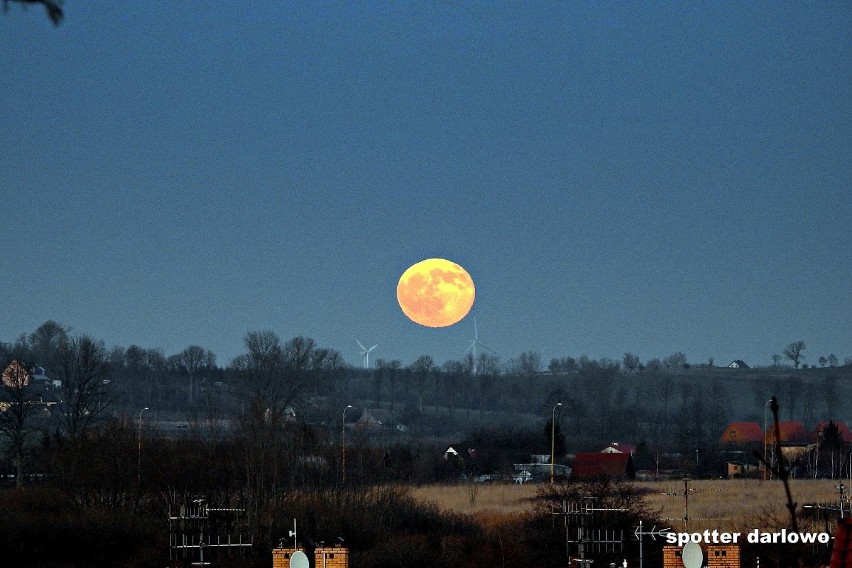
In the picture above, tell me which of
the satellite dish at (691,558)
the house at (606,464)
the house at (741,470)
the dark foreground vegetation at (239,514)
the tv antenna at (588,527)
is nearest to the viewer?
the satellite dish at (691,558)

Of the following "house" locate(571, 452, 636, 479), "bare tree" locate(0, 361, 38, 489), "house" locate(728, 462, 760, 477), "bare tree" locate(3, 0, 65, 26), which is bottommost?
"house" locate(728, 462, 760, 477)

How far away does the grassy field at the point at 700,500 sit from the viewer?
53.2 meters

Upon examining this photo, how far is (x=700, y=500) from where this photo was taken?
67.1 meters

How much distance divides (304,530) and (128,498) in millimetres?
11623

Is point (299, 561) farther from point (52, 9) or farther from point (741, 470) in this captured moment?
point (741, 470)

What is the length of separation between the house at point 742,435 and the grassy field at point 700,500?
48.9 metres

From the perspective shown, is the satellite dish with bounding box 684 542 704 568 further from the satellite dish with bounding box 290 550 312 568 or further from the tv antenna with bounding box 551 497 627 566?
the tv antenna with bounding box 551 497 627 566

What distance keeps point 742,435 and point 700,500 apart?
69.0m

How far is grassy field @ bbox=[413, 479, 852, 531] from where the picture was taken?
174 feet

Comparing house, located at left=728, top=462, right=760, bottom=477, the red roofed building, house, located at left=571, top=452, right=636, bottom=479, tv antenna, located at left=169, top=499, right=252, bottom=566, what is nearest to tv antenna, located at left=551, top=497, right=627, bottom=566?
tv antenna, located at left=169, top=499, right=252, bottom=566

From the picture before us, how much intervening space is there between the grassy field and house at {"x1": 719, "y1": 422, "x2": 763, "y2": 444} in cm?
4891

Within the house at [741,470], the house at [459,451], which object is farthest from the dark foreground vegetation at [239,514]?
the house at [459,451]

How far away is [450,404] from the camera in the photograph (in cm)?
19462

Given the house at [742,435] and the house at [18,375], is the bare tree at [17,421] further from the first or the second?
the house at [742,435]
